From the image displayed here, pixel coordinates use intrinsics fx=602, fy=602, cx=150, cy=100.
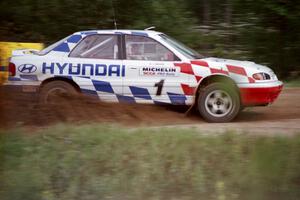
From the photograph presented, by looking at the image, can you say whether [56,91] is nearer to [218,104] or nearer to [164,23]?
[218,104]

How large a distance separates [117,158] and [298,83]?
9570mm

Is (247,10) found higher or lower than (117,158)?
higher

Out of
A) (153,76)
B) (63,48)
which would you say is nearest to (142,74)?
(153,76)

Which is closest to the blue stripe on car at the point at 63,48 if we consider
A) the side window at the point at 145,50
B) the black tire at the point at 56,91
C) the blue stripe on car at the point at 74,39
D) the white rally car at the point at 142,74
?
the white rally car at the point at 142,74

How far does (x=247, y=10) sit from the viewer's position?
1697cm

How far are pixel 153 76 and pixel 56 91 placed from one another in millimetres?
1664

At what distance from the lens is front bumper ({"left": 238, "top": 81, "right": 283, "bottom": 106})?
9.85 m

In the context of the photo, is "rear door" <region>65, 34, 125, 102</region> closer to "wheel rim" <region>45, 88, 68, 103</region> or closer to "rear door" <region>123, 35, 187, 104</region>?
"rear door" <region>123, 35, 187, 104</region>

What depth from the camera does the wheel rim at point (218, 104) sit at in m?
9.95

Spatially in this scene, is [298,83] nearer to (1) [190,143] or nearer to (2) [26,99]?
(2) [26,99]

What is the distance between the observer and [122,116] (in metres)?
9.66

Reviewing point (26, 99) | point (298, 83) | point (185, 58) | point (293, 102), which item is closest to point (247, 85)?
point (185, 58)

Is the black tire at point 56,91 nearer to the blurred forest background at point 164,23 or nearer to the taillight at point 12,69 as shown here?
the taillight at point 12,69

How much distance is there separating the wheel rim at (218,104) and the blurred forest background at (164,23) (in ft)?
23.5
